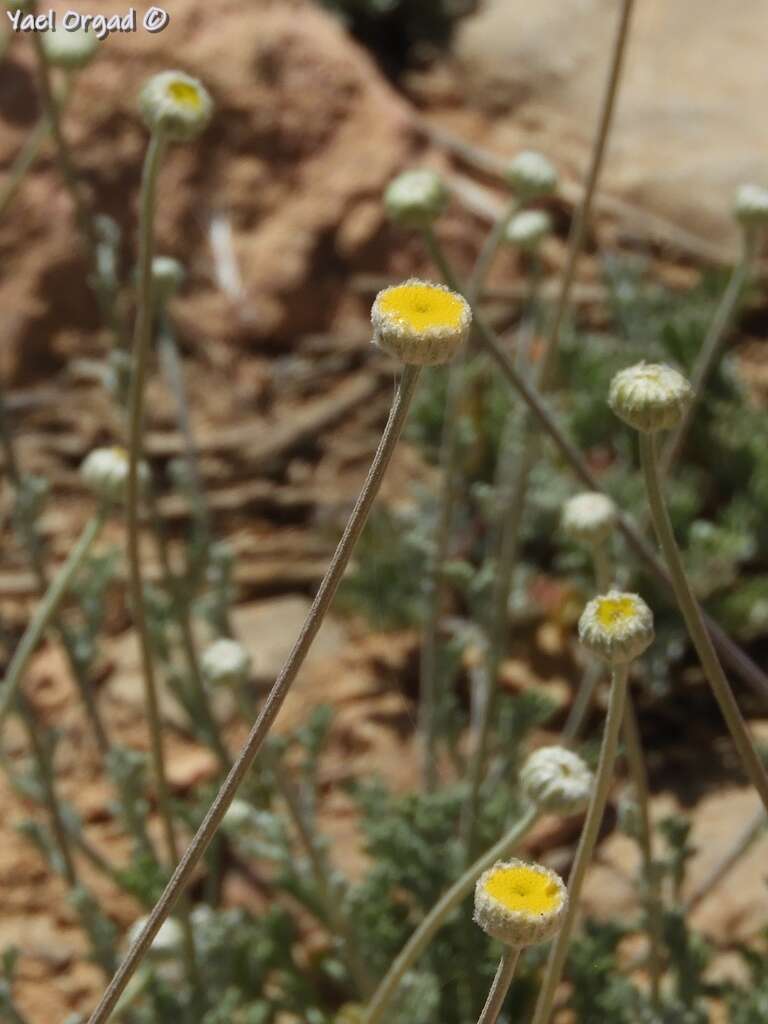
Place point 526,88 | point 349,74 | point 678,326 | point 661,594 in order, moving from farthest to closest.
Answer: point 526,88 → point 349,74 → point 678,326 → point 661,594

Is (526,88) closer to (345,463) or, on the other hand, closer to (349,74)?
(349,74)

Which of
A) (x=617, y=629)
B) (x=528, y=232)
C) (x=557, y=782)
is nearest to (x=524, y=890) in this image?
(x=617, y=629)

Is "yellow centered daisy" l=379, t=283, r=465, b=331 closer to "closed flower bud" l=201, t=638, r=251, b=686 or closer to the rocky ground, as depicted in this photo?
"closed flower bud" l=201, t=638, r=251, b=686

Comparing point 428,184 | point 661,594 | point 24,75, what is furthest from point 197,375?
point 428,184

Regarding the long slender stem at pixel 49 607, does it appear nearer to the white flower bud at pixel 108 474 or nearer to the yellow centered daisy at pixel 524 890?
the white flower bud at pixel 108 474

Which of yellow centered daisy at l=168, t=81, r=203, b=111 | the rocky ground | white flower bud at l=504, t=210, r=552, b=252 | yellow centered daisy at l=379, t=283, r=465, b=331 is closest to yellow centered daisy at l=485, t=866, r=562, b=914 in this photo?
yellow centered daisy at l=379, t=283, r=465, b=331

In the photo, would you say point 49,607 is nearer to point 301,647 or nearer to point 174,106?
point 174,106

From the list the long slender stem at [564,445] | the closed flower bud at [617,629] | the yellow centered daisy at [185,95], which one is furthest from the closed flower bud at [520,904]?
the yellow centered daisy at [185,95]
